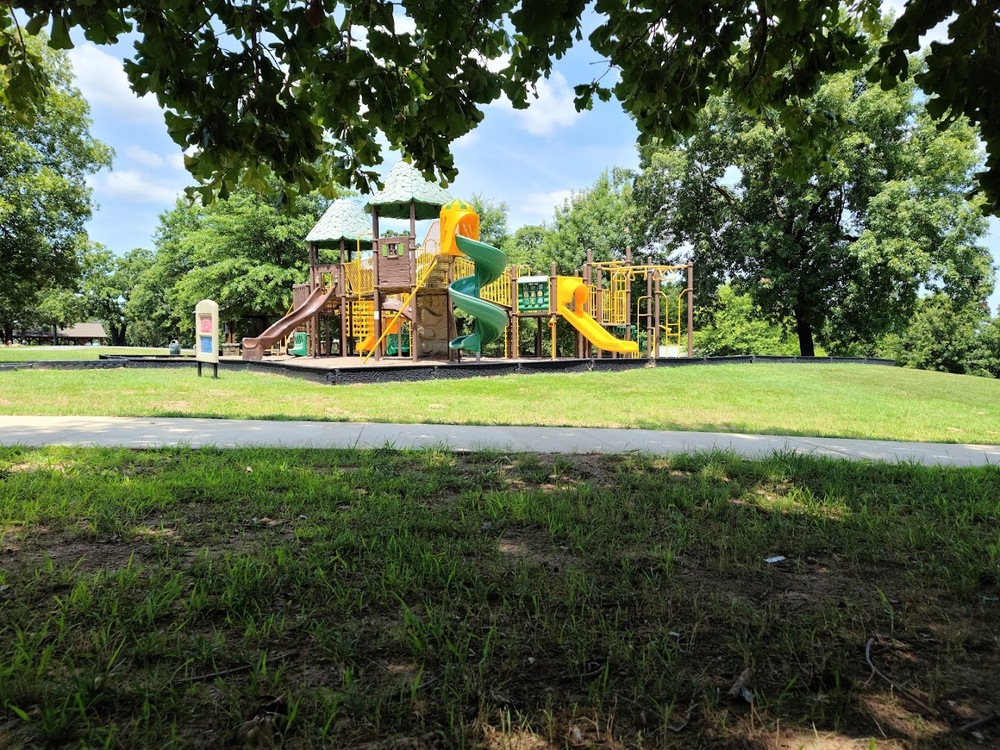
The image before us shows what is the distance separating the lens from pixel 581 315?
71.6ft

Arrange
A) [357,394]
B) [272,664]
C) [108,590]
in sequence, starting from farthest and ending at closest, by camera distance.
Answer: [357,394], [108,590], [272,664]

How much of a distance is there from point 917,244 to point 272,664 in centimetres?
2936

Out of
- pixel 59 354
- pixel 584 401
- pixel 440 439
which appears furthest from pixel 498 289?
pixel 59 354

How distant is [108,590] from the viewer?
8.64ft

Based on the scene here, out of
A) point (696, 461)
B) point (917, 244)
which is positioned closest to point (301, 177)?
point (696, 461)

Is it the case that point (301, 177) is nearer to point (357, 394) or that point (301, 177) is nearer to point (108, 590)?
point (108, 590)

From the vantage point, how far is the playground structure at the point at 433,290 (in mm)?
19484

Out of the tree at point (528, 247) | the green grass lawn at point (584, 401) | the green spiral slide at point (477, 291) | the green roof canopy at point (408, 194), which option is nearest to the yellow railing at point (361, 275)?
the green roof canopy at point (408, 194)

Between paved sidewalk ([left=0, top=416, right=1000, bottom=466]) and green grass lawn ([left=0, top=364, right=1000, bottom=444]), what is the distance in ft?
2.91

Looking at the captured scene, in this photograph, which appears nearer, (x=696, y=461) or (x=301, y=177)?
(x=301, y=177)

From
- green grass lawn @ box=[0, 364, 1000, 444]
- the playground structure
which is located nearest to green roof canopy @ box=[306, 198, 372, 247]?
the playground structure

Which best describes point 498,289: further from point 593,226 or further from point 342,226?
point 593,226

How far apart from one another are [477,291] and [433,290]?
2.23m

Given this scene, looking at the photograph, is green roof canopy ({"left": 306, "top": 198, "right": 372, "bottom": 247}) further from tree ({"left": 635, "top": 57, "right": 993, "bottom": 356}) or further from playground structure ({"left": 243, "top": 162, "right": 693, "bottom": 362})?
tree ({"left": 635, "top": 57, "right": 993, "bottom": 356})
